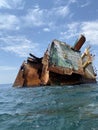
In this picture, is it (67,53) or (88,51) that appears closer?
(67,53)

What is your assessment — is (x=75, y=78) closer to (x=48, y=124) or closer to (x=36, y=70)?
(x=36, y=70)

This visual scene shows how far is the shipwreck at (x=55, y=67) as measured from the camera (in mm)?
23062

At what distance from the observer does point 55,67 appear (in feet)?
74.4

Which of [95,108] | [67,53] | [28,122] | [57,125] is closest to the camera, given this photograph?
[57,125]

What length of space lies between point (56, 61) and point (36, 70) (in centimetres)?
341

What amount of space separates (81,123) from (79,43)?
21941mm

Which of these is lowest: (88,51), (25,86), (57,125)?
(57,125)

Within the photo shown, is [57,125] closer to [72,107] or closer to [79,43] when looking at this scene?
[72,107]

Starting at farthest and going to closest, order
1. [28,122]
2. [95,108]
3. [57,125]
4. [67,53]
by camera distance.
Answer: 1. [67,53]
2. [95,108]
3. [28,122]
4. [57,125]

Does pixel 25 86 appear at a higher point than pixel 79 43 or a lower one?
lower

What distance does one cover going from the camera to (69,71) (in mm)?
22516

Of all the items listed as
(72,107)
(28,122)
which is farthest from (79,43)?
(28,122)

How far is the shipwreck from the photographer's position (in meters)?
23.1

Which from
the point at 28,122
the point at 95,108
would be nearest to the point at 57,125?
the point at 28,122
